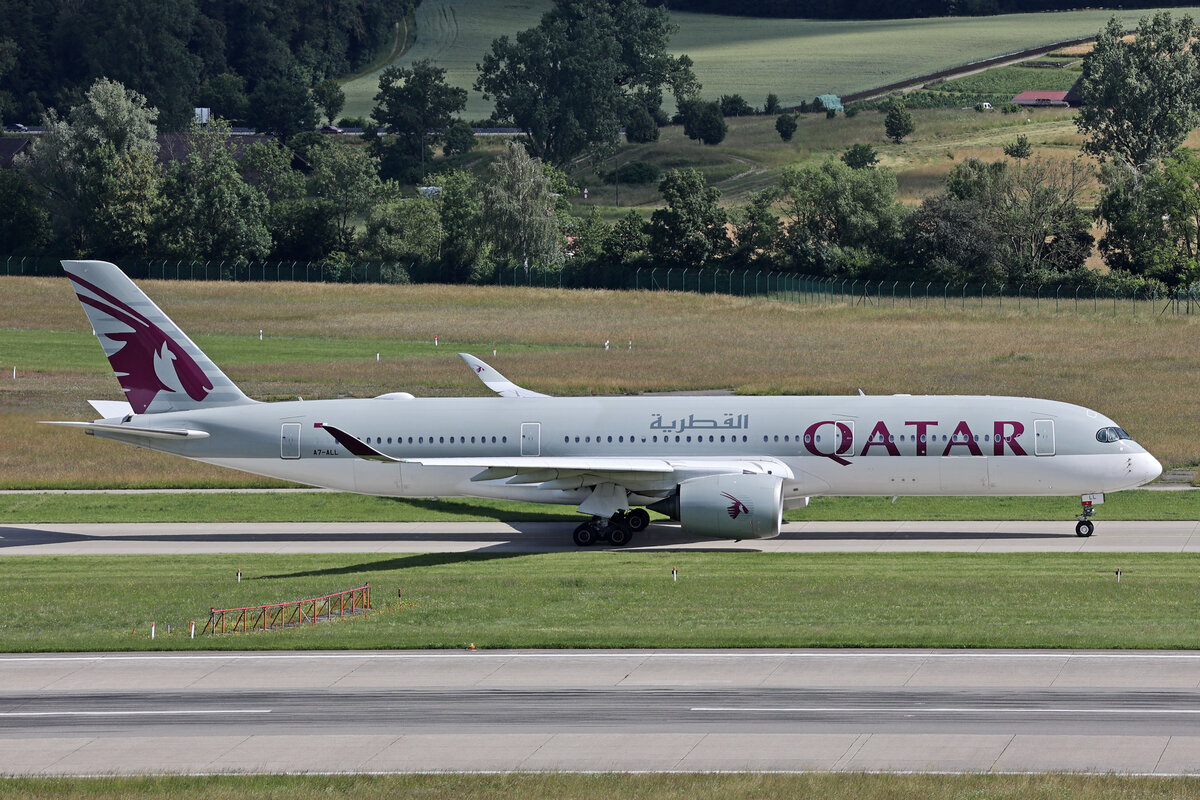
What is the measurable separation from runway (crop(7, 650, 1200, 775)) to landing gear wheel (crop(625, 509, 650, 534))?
45.8 ft

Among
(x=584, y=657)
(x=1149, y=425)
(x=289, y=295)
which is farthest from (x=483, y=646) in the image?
(x=289, y=295)

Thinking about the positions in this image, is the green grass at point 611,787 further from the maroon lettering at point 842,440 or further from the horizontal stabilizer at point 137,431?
the horizontal stabilizer at point 137,431

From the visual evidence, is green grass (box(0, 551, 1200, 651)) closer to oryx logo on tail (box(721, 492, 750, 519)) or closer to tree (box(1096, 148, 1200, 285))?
oryx logo on tail (box(721, 492, 750, 519))

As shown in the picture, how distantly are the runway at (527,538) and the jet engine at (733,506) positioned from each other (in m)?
1.47

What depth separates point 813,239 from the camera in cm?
14612

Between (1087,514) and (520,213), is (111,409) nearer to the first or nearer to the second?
(1087,514)

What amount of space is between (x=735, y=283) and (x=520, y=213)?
2647 cm

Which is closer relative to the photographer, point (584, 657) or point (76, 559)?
point (584, 657)

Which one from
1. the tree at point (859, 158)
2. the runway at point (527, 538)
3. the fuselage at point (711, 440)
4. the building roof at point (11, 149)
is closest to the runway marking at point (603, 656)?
the runway at point (527, 538)

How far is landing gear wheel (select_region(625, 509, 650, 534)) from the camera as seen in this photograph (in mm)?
42438

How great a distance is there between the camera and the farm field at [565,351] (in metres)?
62.8

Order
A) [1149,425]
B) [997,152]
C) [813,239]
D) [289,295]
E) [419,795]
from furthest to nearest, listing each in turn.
Answer: 1. [997,152]
2. [813,239]
3. [289,295]
4. [1149,425]
5. [419,795]

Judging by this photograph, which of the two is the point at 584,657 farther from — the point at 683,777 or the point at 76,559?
the point at 76,559

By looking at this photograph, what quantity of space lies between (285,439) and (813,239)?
108728 millimetres
